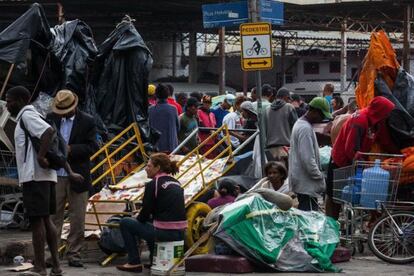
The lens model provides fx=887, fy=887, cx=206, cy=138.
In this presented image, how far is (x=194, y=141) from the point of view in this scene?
1302cm

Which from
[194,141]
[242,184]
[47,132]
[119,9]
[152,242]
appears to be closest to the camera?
[47,132]

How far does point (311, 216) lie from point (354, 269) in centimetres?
77

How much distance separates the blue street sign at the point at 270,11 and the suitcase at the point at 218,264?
16.0 feet

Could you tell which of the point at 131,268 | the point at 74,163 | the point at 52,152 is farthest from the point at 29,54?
the point at 131,268

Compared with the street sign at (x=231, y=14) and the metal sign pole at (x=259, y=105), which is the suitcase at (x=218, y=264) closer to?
the metal sign pole at (x=259, y=105)

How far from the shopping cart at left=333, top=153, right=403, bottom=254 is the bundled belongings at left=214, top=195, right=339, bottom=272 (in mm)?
664

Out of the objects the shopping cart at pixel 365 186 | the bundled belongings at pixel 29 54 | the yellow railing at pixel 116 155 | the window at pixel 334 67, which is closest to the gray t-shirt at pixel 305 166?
the shopping cart at pixel 365 186

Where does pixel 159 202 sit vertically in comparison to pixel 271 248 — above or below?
above

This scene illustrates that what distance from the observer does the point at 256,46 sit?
38.5 feet

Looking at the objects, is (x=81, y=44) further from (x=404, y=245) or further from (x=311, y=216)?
(x=404, y=245)

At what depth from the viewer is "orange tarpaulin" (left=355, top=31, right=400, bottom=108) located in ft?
37.7

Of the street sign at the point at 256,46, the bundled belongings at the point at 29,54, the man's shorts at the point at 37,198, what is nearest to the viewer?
the man's shorts at the point at 37,198

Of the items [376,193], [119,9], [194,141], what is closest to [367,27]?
[119,9]

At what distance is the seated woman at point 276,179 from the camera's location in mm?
10281
